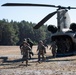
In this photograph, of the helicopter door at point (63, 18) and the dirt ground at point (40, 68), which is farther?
the helicopter door at point (63, 18)

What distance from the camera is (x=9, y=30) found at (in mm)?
109438

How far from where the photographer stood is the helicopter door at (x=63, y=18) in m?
26.2

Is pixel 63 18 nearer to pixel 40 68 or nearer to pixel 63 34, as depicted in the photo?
pixel 63 34

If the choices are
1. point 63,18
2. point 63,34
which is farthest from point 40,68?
point 63,18

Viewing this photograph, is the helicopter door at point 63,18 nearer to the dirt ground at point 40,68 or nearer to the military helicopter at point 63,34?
the military helicopter at point 63,34

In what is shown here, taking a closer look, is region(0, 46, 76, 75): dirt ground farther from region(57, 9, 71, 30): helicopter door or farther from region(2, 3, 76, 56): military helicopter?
region(57, 9, 71, 30): helicopter door

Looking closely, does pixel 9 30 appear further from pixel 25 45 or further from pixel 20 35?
pixel 25 45

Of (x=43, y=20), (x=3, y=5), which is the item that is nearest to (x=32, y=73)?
(x=3, y=5)

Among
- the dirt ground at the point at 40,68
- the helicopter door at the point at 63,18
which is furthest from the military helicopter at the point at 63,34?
the dirt ground at the point at 40,68

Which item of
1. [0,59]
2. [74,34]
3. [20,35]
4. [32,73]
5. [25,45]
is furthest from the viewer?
[20,35]

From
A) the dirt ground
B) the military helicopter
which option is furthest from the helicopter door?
the dirt ground

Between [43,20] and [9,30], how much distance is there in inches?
3365

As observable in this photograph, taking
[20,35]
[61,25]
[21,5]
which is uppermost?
[21,5]

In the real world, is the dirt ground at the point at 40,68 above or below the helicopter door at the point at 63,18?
below
